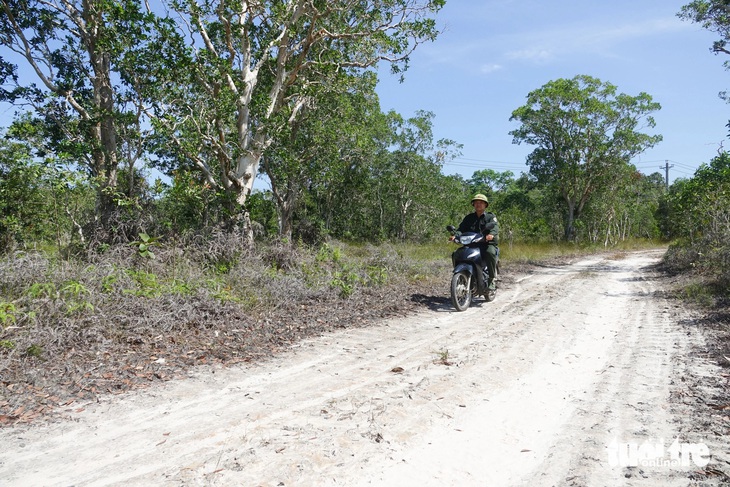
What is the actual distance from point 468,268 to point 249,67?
22.3ft

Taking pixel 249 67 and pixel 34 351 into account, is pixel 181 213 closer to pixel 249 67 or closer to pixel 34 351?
pixel 249 67

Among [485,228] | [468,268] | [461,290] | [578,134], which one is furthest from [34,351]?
[578,134]

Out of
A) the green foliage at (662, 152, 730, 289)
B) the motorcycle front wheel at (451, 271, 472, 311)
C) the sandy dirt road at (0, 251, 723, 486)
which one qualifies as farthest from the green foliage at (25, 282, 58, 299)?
the green foliage at (662, 152, 730, 289)

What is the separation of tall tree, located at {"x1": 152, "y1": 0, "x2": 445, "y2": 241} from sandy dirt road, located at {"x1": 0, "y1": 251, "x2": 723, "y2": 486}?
5.87 metres

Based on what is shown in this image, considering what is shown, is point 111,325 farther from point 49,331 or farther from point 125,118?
point 125,118

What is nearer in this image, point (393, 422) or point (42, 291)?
point (393, 422)

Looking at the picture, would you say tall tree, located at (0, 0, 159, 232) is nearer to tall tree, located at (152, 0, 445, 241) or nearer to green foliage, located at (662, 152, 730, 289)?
tall tree, located at (152, 0, 445, 241)

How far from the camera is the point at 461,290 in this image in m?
7.95

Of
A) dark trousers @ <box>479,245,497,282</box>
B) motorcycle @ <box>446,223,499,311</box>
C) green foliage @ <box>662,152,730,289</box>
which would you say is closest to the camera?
motorcycle @ <box>446,223,499,311</box>

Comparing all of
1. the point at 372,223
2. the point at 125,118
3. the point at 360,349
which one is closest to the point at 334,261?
the point at 360,349

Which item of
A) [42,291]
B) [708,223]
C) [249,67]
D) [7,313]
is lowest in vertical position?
[7,313]

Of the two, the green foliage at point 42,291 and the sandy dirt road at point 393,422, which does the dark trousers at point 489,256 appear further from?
the green foliage at point 42,291

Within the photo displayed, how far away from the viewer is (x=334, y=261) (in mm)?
9867

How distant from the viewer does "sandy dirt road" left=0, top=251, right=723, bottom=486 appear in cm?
276
